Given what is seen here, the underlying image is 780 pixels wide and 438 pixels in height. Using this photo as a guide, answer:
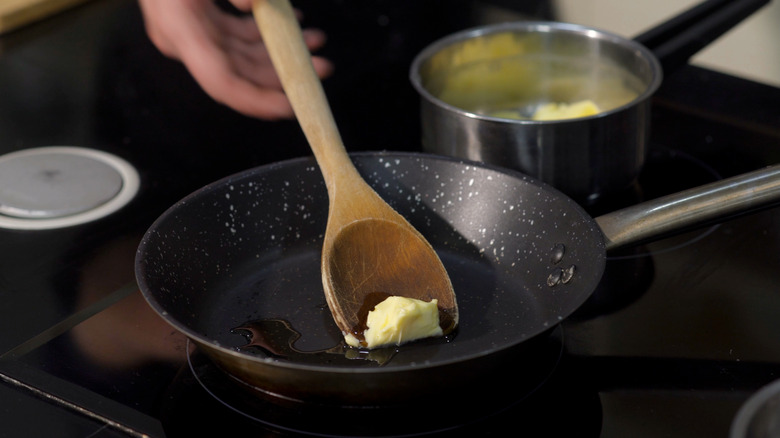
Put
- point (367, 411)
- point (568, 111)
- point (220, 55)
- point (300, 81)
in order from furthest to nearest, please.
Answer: point (220, 55)
point (568, 111)
point (300, 81)
point (367, 411)

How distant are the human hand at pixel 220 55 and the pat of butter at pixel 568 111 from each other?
267 millimetres

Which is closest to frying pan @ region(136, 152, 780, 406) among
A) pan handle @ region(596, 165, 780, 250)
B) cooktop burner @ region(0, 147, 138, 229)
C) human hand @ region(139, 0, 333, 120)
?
pan handle @ region(596, 165, 780, 250)

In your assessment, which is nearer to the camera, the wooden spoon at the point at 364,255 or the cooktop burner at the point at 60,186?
the wooden spoon at the point at 364,255

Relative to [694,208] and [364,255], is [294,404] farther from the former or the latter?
[694,208]

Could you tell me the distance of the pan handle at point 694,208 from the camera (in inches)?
21.1

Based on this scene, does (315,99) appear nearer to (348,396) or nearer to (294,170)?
(294,170)

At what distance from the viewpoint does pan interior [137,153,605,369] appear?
55 cm

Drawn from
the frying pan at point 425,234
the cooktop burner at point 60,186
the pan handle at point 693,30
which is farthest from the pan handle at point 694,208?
the cooktop burner at point 60,186

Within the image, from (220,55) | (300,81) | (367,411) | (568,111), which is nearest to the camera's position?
(367,411)

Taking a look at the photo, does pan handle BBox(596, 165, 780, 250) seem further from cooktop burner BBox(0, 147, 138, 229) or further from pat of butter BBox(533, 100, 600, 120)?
cooktop burner BBox(0, 147, 138, 229)

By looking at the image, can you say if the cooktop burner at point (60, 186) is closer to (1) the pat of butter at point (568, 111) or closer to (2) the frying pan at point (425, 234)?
(2) the frying pan at point (425, 234)

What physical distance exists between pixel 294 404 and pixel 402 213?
216 mm

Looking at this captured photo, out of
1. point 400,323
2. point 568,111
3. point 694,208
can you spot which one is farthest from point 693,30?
point 400,323

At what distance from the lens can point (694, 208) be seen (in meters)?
0.54
